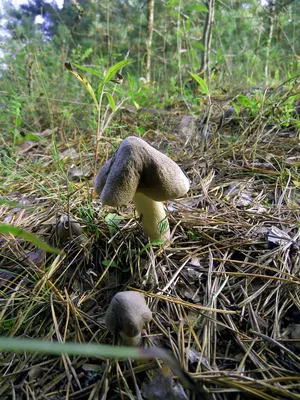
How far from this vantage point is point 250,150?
2.97m

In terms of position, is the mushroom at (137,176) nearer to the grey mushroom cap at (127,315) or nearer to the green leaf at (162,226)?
the green leaf at (162,226)

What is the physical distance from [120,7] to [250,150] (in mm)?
8928

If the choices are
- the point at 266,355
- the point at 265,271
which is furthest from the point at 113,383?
the point at 265,271

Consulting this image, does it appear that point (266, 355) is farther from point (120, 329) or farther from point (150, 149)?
point (150, 149)

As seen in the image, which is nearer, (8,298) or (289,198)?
(8,298)

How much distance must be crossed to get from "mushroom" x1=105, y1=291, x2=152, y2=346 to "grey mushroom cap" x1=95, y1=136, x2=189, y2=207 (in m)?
0.55

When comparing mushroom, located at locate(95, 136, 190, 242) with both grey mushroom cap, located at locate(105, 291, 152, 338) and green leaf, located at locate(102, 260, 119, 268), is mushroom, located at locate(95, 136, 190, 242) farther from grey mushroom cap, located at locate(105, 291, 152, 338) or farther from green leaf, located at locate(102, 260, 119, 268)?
grey mushroom cap, located at locate(105, 291, 152, 338)

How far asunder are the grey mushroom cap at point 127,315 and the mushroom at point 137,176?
1.78 ft

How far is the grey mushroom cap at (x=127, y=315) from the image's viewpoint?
1.26 m

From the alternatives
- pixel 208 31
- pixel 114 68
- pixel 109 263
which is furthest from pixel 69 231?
pixel 208 31

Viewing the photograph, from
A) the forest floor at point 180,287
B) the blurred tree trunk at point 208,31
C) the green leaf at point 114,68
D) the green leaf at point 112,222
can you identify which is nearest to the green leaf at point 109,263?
the forest floor at point 180,287

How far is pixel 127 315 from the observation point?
1.26 metres

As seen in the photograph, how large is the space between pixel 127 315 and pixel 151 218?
767mm

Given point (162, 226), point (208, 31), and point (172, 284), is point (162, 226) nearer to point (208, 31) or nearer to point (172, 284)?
point (172, 284)
